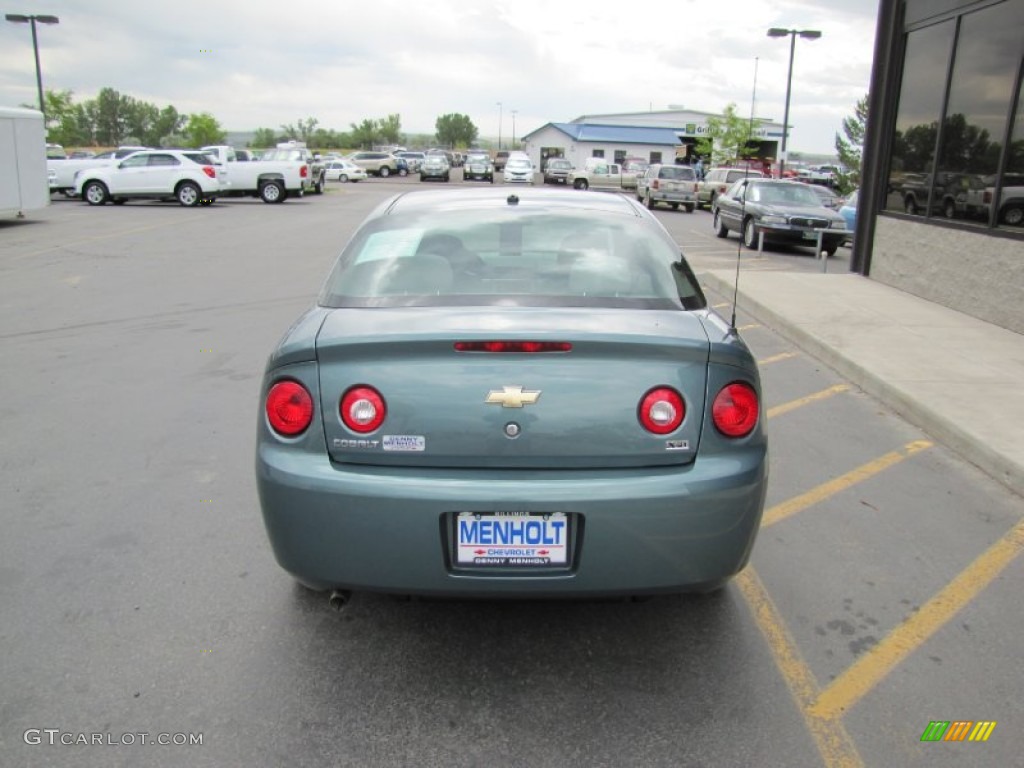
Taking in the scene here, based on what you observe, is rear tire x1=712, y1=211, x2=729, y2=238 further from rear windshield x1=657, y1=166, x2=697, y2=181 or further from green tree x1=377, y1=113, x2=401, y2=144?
green tree x1=377, y1=113, x2=401, y2=144

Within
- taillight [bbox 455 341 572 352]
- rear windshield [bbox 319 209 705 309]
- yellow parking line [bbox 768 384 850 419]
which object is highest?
rear windshield [bbox 319 209 705 309]

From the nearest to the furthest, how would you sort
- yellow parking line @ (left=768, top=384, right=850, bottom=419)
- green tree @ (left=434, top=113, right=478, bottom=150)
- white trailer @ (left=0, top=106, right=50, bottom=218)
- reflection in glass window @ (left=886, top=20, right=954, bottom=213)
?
yellow parking line @ (left=768, top=384, right=850, bottom=419)
reflection in glass window @ (left=886, top=20, right=954, bottom=213)
white trailer @ (left=0, top=106, right=50, bottom=218)
green tree @ (left=434, top=113, right=478, bottom=150)

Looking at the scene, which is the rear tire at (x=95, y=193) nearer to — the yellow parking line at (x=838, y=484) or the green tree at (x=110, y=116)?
the yellow parking line at (x=838, y=484)

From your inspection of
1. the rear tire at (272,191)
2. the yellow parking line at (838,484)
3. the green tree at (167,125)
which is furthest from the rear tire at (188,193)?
the green tree at (167,125)

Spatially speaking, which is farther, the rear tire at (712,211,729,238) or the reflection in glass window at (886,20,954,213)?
the rear tire at (712,211,729,238)

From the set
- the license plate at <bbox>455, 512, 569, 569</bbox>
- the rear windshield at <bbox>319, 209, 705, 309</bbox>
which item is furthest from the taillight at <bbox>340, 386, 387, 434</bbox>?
the rear windshield at <bbox>319, 209, 705, 309</bbox>

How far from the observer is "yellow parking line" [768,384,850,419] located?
6.24 m

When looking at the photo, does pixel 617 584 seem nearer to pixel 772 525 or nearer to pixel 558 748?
pixel 558 748

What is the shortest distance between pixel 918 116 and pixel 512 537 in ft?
37.9

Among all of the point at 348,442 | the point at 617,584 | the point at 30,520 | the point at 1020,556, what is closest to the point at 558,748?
the point at 617,584

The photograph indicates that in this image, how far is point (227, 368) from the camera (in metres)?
7.01

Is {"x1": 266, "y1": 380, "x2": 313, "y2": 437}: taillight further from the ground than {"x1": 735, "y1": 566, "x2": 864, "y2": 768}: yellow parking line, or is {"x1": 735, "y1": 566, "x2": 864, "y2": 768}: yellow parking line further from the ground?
{"x1": 266, "y1": 380, "x2": 313, "y2": 437}: taillight

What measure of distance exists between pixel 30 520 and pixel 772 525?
147 inches

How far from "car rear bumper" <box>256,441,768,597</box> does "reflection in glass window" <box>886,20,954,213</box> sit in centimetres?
1030
